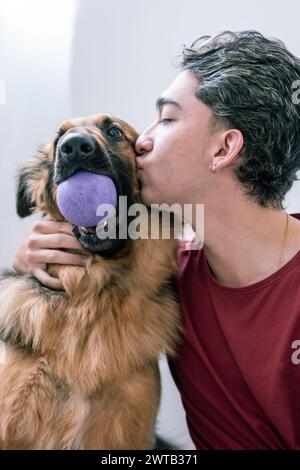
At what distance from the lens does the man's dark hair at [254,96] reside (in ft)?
3.62

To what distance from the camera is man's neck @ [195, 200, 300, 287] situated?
1154 mm

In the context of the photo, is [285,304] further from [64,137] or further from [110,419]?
[64,137]

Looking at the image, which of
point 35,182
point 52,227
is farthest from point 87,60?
point 52,227

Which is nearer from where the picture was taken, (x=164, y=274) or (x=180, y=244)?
(x=164, y=274)

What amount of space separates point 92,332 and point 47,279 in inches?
6.0

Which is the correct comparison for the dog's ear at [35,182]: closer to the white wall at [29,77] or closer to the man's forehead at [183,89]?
the man's forehead at [183,89]

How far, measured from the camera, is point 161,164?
110 centimetres

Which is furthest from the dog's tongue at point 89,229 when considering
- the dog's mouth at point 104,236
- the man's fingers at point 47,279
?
the man's fingers at point 47,279

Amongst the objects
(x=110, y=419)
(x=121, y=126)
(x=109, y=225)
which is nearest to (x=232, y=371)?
(x=110, y=419)

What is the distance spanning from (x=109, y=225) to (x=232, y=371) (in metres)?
0.43

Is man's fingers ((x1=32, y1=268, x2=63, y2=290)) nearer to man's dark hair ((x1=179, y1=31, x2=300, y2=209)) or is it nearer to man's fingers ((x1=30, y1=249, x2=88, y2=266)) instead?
man's fingers ((x1=30, y1=249, x2=88, y2=266))

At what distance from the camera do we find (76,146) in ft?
3.28

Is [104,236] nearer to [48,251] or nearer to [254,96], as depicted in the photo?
[48,251]

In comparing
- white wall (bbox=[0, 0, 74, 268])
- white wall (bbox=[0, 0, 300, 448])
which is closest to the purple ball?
white wall (bbox=[0, 0, 300, 448])
